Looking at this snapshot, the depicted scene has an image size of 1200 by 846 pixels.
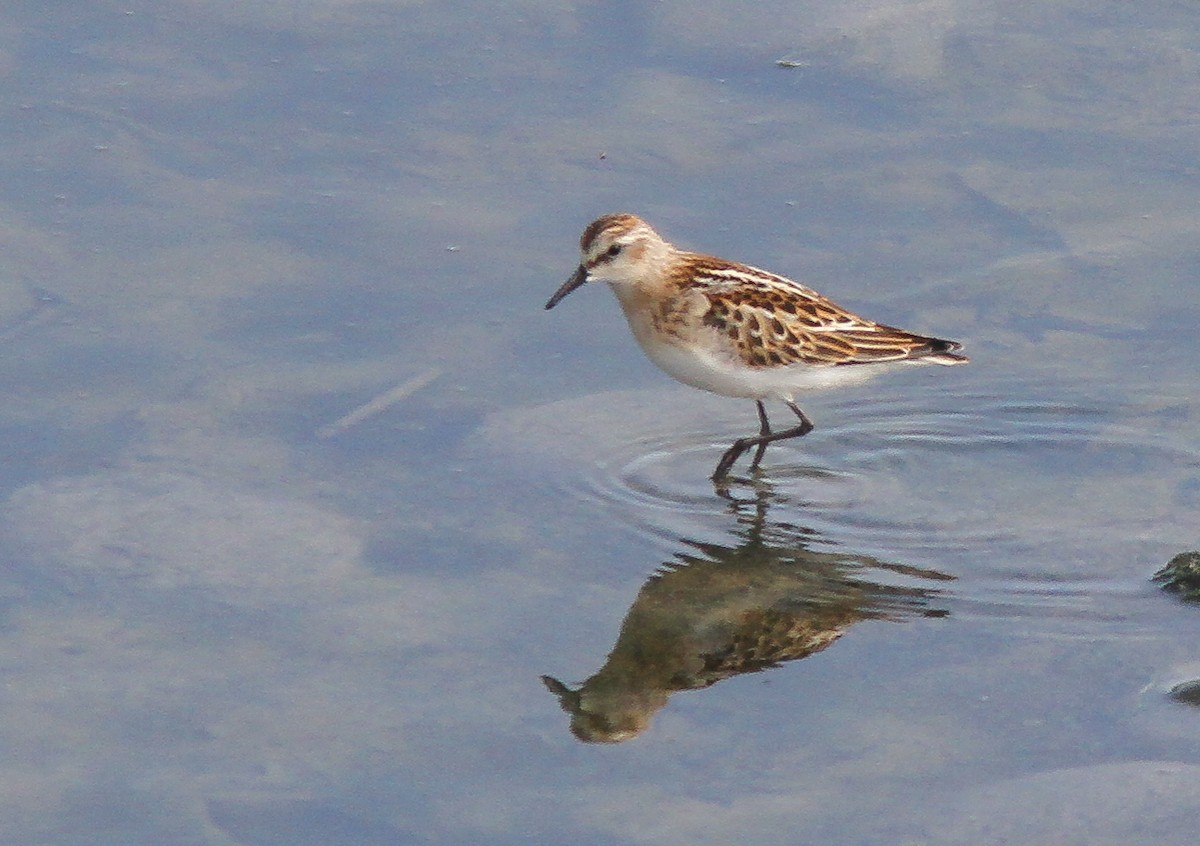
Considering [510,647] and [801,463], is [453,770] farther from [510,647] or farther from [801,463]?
[801,463]

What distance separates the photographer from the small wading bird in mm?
10648

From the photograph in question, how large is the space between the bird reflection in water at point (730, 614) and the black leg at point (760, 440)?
66cm

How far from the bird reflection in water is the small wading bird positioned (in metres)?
1.04

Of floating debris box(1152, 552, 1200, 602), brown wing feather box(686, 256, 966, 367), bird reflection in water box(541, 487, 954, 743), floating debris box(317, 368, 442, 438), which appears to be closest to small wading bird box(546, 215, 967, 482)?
brown wing feather box(686, 256, 966, 367)

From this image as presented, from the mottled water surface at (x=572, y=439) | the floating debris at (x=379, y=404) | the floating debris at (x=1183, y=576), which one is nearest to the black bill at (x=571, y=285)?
the mottled water surface at (x=572, y=439)

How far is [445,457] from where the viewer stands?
33.7 feet

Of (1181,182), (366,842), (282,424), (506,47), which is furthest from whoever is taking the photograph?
(506,47)

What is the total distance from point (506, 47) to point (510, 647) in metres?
5.90

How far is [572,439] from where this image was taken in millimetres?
10523

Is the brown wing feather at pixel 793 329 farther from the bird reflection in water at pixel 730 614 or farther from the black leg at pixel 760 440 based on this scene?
the bird reflection in water at pixel 730 614

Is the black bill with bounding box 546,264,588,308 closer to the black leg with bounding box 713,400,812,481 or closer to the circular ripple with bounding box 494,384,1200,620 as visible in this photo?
the circular ripple with bounding box 494,384,1200,620

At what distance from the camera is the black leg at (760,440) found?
34.7 ft

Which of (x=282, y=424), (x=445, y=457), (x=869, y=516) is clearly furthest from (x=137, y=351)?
(x=869, y=516)

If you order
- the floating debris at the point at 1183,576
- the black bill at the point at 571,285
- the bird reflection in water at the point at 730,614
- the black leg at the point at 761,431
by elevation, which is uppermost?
the black bill at the point at 571,285
